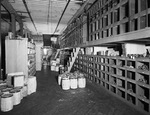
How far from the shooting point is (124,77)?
3.87 metres

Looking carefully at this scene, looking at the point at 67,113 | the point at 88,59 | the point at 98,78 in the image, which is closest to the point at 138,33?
the point at 67,113

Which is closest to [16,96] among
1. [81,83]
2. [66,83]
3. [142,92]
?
[66,83]

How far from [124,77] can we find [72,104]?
1925mm

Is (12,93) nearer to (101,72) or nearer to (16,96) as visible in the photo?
(16,96)

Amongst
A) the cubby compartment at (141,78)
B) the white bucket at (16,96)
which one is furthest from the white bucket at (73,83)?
the cubby compartment at (141,78)

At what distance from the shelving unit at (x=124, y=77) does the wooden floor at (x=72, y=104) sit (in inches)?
11.9

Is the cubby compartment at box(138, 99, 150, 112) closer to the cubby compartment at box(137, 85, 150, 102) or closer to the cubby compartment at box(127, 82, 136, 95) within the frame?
the cubby compartment at box(137, 85, 150, 102)

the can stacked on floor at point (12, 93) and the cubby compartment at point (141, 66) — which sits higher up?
the cubby compartment at point (141, 66)

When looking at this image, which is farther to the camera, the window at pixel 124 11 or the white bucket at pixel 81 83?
the white bucket at pixel 81 83

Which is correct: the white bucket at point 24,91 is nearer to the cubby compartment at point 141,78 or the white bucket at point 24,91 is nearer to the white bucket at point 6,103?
the white bucket at point 6,103

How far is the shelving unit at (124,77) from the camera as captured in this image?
330cm

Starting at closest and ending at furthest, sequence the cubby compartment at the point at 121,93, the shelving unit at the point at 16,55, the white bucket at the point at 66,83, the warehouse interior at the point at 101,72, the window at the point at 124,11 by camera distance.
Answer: the warehouse interior at the point at 101,72
the window at the point at 124,11
the cubby compartment at the point at 121,93
the white bucket at the point at 66,83
the shelving unit at the point at 16,55

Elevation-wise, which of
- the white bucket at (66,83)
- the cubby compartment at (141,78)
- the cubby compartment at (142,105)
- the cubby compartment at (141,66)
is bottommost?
the cubby compartment at (142,105)

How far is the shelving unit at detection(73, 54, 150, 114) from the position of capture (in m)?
3.30
